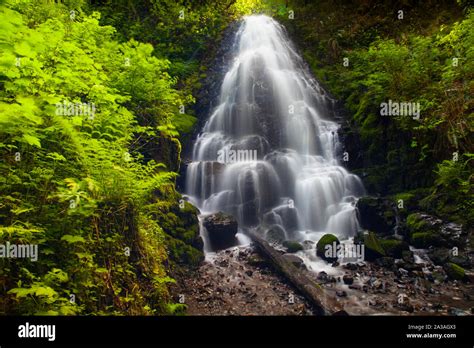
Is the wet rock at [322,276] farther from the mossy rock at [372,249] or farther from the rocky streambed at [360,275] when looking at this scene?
the mossy rock at [372,249]

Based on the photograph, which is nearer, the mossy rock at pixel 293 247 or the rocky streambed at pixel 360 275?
the rocky streambed at pixel 360 275

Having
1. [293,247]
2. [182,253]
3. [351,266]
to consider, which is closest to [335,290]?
[351,266]

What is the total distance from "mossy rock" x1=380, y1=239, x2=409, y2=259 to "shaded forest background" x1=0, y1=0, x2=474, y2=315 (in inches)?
66.0

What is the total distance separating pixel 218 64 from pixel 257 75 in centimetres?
275

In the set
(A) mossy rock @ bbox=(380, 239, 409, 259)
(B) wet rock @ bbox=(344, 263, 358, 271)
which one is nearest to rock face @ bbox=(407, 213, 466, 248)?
(A) mossy rock @ bbox=(380, 239, 409, 259)

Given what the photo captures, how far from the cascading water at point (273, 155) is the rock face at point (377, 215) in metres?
0.34

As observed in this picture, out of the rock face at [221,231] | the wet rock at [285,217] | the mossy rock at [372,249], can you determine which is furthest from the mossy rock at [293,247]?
the mossy rock at [372,249]

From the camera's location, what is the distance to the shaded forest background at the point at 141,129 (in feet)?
11.7

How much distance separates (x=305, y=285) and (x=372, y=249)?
263cm

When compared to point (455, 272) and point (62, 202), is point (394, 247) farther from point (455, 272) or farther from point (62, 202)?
point (62, 202)

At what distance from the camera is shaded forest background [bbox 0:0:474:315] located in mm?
3555

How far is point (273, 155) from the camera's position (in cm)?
1278

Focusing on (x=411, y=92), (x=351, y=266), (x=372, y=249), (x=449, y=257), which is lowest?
(x=351, y=266)

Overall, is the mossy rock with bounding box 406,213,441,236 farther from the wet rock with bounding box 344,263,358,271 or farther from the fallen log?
the fallen log
